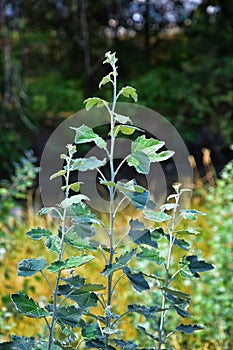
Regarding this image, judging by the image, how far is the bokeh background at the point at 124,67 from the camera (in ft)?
18.0

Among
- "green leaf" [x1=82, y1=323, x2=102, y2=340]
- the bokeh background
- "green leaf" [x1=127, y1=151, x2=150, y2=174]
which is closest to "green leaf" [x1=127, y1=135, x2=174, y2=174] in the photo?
"green leaf" [x1=127, y1=151, x2=150, y2=174]

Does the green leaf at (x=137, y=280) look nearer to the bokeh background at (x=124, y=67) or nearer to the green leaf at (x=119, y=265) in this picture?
the green leaf at (x=119, y=265)

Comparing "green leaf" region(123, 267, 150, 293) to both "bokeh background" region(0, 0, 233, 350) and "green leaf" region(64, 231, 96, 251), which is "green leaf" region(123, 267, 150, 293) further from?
"bokeh background" region(0, 0, 233, 350)

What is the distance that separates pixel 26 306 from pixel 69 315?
88 mm

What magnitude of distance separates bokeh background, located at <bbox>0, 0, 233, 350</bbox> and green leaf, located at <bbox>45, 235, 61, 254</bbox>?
276cm

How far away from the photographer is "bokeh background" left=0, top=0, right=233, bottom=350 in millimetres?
5484

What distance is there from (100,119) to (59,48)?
2.69 metres

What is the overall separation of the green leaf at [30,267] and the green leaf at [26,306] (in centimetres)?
5

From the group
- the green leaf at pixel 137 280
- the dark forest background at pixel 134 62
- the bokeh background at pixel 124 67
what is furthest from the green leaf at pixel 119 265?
the dark forest background at pixel 134 62

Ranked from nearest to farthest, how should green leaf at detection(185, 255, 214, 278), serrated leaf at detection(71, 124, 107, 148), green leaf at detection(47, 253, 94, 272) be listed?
green leaf at detection(47, 253, 94, 272), serrated leaf at detection(71, 124, 107, 148), green leaf at detection(185, 255, 214, 278)

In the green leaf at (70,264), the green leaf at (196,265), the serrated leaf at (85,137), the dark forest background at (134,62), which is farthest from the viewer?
the dark forest background at (134,62)

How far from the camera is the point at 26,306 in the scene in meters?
0.99

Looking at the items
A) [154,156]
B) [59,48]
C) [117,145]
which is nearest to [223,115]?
[117,145]

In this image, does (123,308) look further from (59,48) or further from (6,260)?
(59,48)
